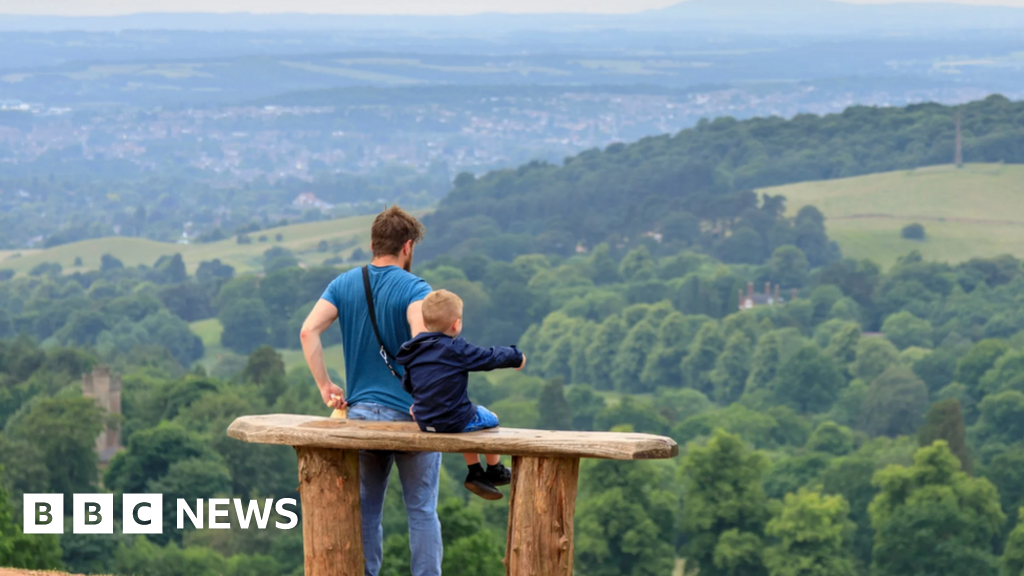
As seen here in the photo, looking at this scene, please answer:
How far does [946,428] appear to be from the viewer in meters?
82.8

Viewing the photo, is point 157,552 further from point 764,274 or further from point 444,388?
point 764,274

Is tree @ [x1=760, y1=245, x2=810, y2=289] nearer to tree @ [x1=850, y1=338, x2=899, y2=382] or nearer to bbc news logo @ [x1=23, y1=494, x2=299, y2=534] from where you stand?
tree @ [x1=850, y1=338, x2=899, y2=382]

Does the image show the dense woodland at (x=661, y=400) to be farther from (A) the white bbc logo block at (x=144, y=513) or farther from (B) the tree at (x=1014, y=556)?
(A) the white bbc logo block at (x=144, y=513)

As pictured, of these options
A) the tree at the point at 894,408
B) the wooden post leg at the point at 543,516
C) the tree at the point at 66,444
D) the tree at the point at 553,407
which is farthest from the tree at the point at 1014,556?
the wooden post leg at the point at 543,516

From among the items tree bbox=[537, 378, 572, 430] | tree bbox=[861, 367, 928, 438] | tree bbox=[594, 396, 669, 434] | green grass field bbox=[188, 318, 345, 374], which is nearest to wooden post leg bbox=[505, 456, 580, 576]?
tree bbox=[594, 396, 669, 434]

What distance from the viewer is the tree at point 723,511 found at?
62.2m

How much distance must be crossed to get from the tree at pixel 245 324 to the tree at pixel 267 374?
60.1 meters

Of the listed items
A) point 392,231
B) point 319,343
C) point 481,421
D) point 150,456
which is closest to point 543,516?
point 481,421

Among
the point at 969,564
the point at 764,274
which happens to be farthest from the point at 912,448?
the point at 764,274

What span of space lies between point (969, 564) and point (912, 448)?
22.6 m

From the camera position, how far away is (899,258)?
540 feet

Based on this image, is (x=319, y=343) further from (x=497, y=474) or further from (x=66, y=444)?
(x=66, y=444)

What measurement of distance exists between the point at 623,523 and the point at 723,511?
167 inches

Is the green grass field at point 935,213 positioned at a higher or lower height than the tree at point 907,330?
higher
